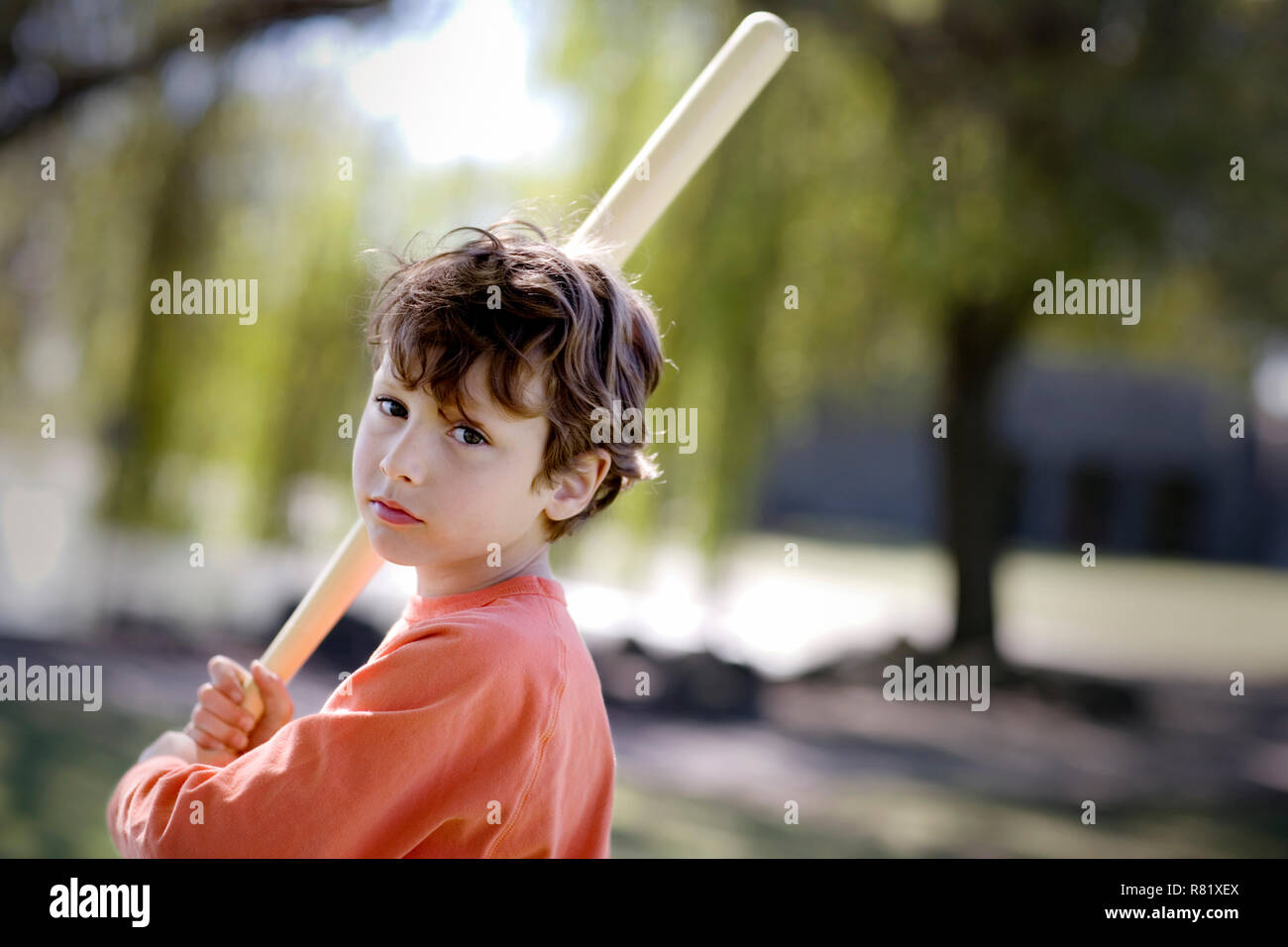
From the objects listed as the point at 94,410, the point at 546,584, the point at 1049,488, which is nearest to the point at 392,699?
the point at 546,584

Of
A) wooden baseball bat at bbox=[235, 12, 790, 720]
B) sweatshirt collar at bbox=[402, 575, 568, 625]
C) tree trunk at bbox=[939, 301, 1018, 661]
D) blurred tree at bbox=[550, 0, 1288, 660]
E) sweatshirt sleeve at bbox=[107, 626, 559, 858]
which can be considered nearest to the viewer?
sweatshirt sleeve at bbox=[107, 626, 559, 858]

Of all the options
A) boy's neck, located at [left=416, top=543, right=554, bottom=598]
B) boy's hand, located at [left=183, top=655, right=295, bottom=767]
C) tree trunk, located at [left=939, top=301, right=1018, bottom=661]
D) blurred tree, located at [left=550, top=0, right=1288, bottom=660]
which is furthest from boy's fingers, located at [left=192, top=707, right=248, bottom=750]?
tree trunk, located at [left=939, top=301, right=1018, bottom=661]

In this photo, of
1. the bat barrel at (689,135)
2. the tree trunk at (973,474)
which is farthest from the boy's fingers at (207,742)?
the tree trunk at (973,474)

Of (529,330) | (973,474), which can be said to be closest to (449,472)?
(529,330)

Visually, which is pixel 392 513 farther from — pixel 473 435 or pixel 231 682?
pixel 231 682

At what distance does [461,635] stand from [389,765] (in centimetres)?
11

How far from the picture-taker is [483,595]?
1.08 meters

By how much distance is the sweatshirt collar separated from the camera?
1.08 m

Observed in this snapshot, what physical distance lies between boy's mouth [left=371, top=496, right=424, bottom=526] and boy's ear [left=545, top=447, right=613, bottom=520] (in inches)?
5.0

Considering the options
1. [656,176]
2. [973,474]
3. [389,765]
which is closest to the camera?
[389,765]

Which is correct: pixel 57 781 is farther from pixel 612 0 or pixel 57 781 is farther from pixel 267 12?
pixel 612 0

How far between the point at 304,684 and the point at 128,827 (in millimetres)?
5203

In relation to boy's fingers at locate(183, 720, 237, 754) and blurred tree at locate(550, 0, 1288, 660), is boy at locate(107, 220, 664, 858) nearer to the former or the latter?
boy's fingers at locate(183, 720, 237, 754)

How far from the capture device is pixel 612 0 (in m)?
6.43
